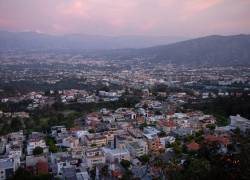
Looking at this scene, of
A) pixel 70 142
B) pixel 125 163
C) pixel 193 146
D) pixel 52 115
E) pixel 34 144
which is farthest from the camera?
pixel 52 115

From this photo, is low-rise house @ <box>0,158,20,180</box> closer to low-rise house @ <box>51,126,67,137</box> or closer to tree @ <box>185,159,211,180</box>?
low-rise house @ <box>51,126,67,137</box>

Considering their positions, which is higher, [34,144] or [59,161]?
[59,161]

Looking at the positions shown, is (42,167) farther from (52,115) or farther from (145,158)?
(52,115)

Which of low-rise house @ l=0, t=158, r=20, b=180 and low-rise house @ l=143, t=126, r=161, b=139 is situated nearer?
low-rise house @ l=0, t=158, r=20, b=180

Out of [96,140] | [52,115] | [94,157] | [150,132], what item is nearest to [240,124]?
[150,132]

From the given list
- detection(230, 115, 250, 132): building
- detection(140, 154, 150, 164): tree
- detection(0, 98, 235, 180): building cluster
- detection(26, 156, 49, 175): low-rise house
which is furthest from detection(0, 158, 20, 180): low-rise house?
detection(230, 115, 250, 132): building

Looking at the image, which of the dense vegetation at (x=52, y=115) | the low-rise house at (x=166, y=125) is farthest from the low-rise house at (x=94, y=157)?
the dense vegetation at (x=52, y=115)

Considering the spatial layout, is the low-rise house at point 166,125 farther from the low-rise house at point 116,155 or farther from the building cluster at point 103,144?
the low-rise house at point 116,155

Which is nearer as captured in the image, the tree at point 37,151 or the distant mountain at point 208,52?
the tree at point 37,151
